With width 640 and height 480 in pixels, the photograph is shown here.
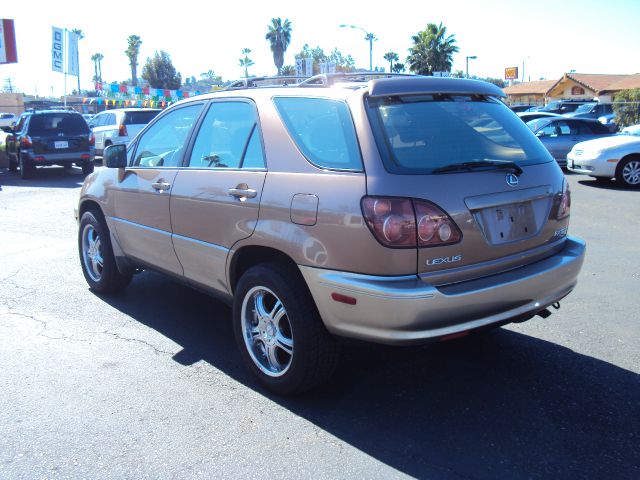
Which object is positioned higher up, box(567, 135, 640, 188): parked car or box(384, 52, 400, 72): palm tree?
box(384, 52, 400, 72): palm tree

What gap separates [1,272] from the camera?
6.67 metres

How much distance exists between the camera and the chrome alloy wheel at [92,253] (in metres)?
5.76

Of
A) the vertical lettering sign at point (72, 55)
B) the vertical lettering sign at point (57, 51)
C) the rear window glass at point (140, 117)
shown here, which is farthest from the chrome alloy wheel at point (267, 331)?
the vertical lettering sign at point (72, 55)

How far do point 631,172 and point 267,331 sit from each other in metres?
11.2

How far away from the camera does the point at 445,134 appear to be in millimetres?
3439

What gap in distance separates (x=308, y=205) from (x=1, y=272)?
16.0 feet

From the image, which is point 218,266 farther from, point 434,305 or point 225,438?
point 434,305

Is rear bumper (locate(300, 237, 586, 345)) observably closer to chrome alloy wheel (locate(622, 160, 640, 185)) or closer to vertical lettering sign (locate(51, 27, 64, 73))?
chrome alloy wheel (locate(622, 160, 640, 185))

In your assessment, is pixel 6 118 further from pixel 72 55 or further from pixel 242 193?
pixel 242 193

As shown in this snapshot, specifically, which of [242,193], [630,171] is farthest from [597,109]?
[242,193]

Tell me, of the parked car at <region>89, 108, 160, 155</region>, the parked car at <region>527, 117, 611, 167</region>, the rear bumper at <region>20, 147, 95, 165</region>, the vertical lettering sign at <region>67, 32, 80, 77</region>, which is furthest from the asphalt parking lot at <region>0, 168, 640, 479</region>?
the vertical lettering sign at <region>67, 32, 80, 77</region>

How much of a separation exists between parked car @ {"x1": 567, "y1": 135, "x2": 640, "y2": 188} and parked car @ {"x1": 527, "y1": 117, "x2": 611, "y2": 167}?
2.70 metres

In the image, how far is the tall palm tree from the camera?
71.2m

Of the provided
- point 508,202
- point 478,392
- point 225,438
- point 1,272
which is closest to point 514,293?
point 508,202
